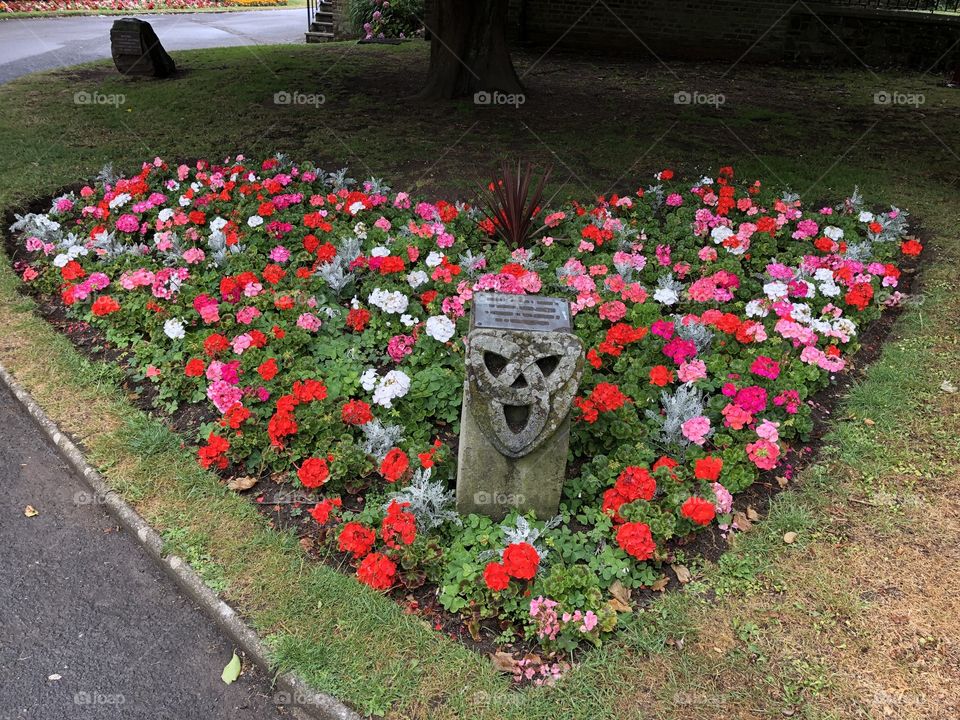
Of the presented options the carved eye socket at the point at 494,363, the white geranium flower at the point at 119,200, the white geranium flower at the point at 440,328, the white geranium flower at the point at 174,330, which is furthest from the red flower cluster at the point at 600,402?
the white geranium flower at the point at 119,200

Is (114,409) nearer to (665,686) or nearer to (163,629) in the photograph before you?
(163,629)

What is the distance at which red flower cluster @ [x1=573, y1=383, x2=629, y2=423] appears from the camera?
3.30 m

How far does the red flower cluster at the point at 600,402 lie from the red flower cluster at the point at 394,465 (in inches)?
33.9

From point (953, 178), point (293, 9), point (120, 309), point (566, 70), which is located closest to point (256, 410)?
point (120, 309)

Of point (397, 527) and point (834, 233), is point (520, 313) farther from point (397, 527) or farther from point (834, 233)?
point (834, 233)

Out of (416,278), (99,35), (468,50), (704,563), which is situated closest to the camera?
(704,563)

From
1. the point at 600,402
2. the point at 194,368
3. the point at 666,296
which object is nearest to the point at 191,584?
the point at 194,368

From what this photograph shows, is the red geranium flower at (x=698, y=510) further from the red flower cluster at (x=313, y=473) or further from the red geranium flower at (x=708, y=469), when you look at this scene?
the red flower cluster at (x=313, y=473)

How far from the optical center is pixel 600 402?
331 centimetres

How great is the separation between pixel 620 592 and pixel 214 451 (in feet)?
6.32

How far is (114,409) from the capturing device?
151 inches

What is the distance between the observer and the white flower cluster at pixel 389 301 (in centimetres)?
409

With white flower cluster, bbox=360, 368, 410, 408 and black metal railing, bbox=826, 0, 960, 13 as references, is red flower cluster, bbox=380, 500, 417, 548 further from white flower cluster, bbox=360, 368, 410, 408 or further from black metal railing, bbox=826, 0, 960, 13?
black metal railing, bbox=826, 0, 960, 13

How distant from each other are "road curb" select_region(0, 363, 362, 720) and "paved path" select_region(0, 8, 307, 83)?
976cm
